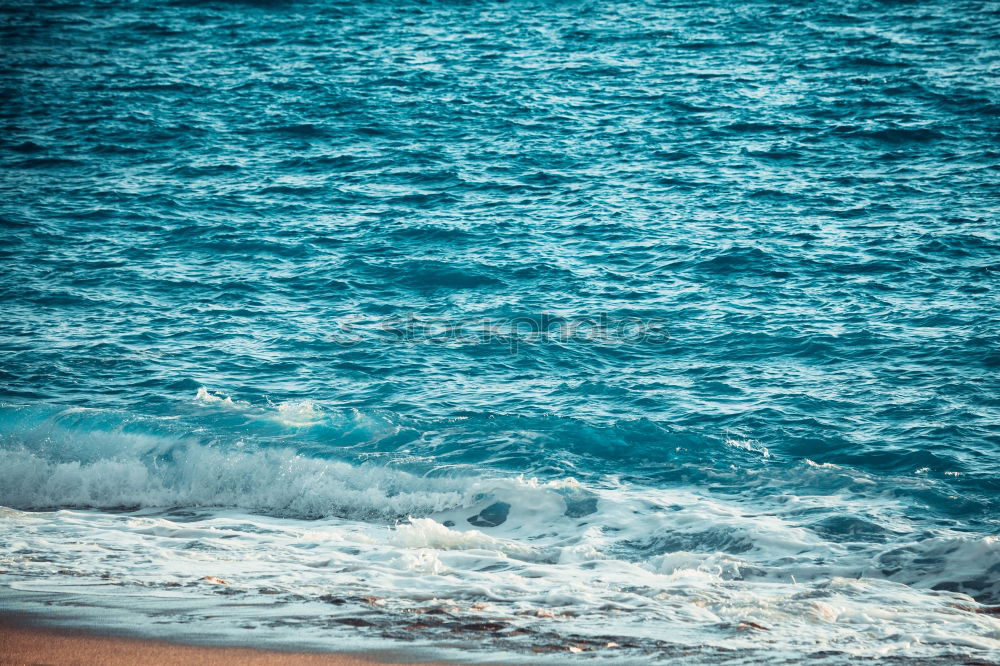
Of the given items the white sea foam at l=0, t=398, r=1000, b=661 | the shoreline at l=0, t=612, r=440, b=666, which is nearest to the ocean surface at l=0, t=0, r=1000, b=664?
the white sea foam at l=0, t=398, r=1000, b=661

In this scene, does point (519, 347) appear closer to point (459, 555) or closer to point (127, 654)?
point (459, 555)

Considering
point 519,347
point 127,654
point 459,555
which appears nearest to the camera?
point 127,654

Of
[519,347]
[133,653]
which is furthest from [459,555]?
[519,347]

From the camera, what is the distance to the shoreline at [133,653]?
5.30 meters

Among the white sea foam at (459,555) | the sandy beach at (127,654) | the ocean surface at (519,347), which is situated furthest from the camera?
the ocean surface at (519,347)

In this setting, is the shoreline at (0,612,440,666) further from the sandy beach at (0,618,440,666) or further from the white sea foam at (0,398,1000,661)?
the white sea foam at (0,398,1000,661)

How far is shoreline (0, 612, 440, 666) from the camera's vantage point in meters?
5.30

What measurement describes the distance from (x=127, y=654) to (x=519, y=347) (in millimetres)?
9165

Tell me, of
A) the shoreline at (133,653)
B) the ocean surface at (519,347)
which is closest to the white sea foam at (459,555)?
the ocean surface at (519,347)

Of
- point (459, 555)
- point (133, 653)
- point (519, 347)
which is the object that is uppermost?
point (133, 653)

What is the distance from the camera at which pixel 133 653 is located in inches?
213

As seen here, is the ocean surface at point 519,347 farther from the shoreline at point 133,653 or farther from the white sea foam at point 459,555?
the shoreline at point 133,653

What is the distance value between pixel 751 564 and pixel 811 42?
2309 centimetres

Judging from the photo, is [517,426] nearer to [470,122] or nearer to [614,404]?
[614,404]
